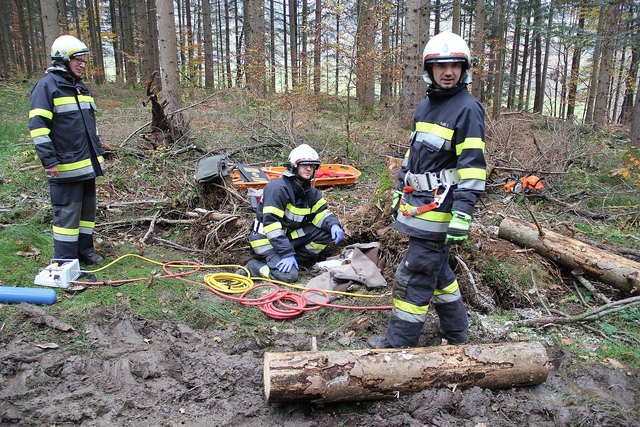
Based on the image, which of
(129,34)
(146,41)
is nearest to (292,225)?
(146,41)

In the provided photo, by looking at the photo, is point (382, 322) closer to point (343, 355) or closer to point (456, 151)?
point (343, 355)

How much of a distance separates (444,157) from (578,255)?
2217mm

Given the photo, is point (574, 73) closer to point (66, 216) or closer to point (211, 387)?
point (66, 216)

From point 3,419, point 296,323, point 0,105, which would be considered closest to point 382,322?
point 296,323

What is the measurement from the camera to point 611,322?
3.65 metres

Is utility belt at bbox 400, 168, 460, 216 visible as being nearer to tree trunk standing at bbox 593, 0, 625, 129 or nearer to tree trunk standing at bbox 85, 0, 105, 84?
tree trunk standing at bbox 593, 0, 625, 129

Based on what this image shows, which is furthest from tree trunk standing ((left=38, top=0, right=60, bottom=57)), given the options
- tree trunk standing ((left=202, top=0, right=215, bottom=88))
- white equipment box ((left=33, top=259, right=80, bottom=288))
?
tree trunk standing ((left=202, top=0, right=215, bottom=88))

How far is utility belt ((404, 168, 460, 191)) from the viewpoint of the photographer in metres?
2.96

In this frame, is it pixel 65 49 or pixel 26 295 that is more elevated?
pixel 65 49

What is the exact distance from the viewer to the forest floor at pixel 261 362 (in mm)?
2633

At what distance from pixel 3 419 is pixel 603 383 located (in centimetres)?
373

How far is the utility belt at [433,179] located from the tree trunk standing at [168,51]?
7.12 meters

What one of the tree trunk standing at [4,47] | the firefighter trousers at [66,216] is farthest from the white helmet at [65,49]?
the tree trunk standing at [4,47]

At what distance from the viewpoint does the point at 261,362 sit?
3158mm
